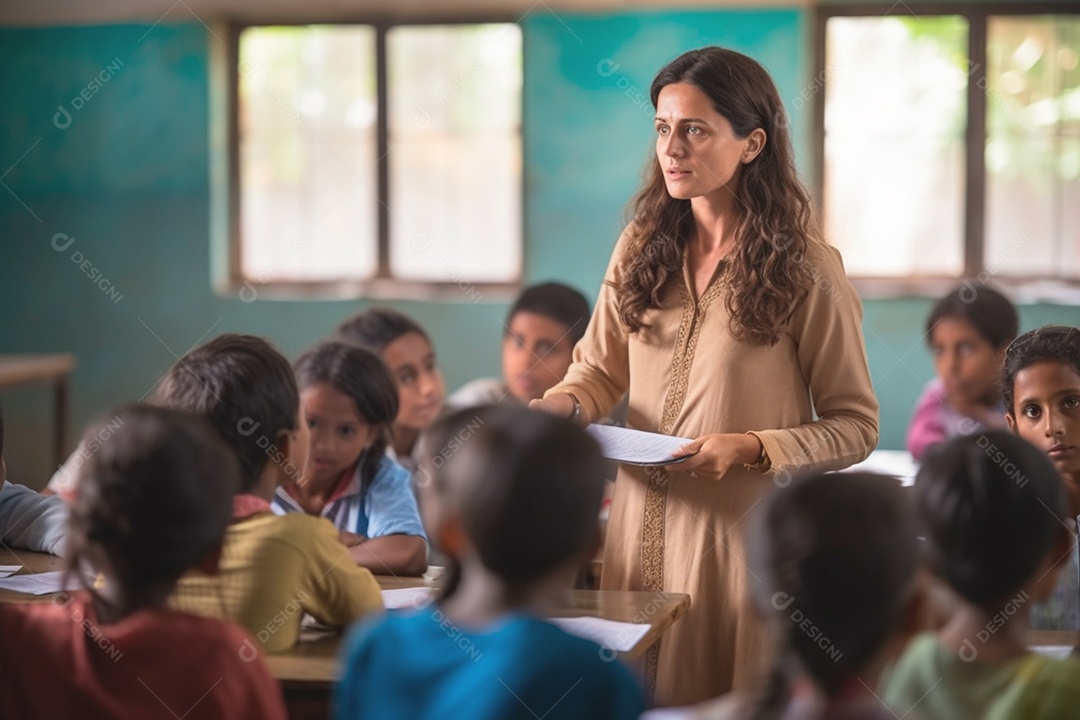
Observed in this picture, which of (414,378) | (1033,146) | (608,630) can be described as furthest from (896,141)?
(608,630)

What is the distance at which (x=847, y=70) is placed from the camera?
5477 mm

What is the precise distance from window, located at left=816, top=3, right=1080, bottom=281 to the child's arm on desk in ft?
11.9

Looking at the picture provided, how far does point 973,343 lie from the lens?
4145 mm

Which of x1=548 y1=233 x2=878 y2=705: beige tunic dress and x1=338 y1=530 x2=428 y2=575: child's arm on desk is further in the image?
x1=338 y1=530 x2=428 y2=575: child's arm on desk

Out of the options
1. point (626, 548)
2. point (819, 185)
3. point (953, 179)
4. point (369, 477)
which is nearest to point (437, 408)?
point (369, 477)

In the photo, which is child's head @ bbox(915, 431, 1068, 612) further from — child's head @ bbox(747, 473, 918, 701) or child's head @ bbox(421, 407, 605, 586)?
child's head @ bbox(421, 407, 605, 586)

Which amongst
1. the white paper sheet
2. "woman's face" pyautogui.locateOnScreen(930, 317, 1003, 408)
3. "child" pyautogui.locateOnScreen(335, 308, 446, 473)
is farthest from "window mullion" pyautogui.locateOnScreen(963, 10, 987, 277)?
the white paper sheet

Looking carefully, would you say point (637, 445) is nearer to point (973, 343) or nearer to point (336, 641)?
point (336, 641)

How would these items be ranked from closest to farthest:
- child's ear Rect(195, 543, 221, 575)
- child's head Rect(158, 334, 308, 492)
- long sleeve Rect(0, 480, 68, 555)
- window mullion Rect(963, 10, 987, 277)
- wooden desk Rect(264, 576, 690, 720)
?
child's ear Rect(195, 543, 221, 575) → wooden desk Rect(264, 576, 690, 720) → child's head Rect(158, 334, 308, 492) → long sleeve Rect(0, 480, 68, 555) → window mullion Rect(963, 10, 987, 277)

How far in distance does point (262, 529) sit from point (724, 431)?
876 mm

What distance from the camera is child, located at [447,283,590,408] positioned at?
3736mm

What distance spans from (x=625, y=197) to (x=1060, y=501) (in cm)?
429

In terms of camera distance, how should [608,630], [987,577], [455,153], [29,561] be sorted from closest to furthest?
[987,577]
[608,630]
[29,561]
[455,153]

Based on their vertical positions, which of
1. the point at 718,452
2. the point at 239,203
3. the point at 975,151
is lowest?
the point at 718,452
